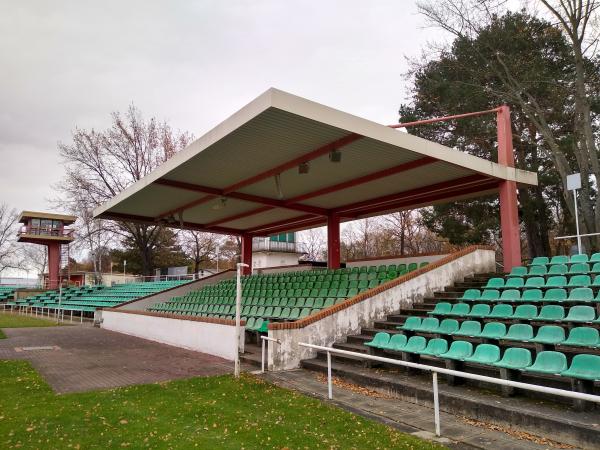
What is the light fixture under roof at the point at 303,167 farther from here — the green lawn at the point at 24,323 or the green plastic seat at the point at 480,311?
the green lawn at the point at 24,323

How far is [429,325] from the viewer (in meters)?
7.91

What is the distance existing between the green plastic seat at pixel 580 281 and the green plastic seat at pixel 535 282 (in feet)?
1.73

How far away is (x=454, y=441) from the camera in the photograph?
16.2 feet

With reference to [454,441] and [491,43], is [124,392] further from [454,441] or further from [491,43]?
[491,43]

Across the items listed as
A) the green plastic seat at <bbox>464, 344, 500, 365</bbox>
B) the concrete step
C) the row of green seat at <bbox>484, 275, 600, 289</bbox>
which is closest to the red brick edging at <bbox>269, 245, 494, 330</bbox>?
the concrete step

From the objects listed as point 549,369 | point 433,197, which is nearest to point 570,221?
point 433,197

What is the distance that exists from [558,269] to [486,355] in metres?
4.69

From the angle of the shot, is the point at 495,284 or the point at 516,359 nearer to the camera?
the point at 516,359

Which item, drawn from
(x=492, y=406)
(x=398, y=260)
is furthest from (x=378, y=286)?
(x=398, y=260)

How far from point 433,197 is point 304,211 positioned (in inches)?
200

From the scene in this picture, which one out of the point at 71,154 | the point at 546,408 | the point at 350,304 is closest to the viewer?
the point at 546,408

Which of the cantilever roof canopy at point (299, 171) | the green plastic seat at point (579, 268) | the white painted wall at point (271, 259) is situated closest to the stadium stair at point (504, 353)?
the green plastic seat at point (579, 268)

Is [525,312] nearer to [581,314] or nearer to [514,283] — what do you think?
[581,314]

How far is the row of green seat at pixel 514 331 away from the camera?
5.87 meters
